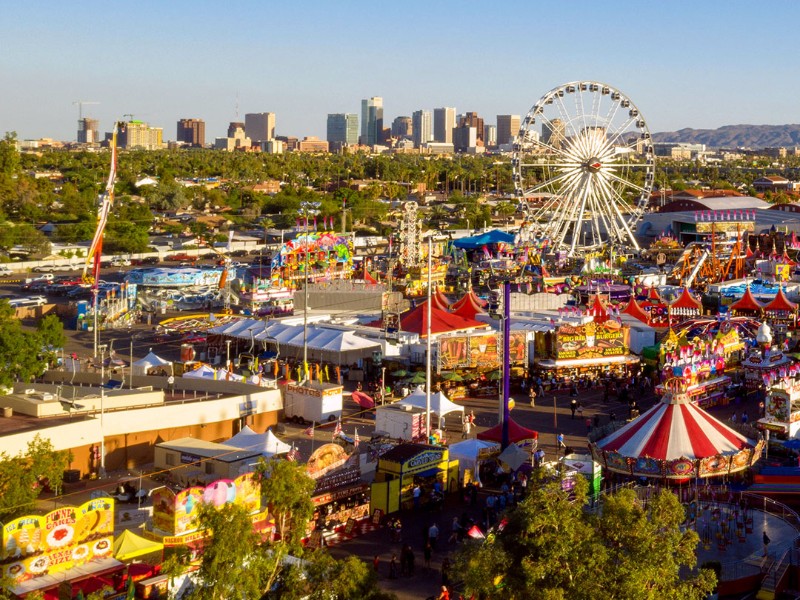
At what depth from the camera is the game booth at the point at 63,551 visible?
1410 cm

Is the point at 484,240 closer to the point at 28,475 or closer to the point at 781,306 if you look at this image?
the point at 781,306

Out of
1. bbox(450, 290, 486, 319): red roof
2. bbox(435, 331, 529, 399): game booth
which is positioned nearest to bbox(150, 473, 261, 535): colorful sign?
bbox(435, 331, 529, 399): game booth

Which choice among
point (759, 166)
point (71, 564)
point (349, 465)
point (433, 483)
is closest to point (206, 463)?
point (349, 465)

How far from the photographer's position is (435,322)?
114 feet

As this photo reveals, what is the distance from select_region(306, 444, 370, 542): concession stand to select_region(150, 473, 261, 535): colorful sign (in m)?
2.42

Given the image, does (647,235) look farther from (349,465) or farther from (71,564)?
(71,564)

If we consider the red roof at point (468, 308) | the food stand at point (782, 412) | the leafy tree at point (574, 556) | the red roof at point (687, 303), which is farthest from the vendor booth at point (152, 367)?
the leafy tree at point (574, 556)

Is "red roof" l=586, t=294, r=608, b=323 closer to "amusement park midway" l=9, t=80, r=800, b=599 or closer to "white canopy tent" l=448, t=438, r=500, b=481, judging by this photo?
"amusement park midway" l=9, t=80, r=800, b=599

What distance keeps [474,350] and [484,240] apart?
34130mm

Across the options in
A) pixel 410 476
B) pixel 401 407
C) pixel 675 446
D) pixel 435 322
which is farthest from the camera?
pixel 435 322

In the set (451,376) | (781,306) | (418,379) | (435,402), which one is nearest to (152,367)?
(418,379)

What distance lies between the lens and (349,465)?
20234mm

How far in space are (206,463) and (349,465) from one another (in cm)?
272

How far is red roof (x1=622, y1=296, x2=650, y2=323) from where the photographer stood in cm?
3872
